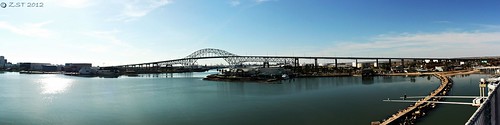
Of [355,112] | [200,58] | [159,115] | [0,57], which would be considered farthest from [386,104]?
[0,57]

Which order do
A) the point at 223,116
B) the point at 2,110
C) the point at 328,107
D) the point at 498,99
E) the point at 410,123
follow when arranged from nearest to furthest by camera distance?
1. the point at 498,99
2. the point at 410,123
3. the point at 223,116
4. the point at 328,107
5. the point at 2,110

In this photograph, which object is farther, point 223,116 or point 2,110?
point 2,110

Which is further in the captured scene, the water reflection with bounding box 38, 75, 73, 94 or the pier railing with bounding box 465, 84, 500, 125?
the water reflection with bounding box 38, 75, 73, 94

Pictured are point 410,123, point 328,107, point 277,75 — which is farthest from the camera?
point 277,75

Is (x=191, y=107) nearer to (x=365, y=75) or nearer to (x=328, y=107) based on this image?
(x=328, y=107)

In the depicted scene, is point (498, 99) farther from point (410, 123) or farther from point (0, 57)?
point (0, 57)

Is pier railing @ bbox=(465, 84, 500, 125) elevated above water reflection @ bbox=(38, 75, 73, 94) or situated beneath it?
elevated above

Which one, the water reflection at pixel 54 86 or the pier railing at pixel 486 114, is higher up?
the pier railing at pixel 486 114

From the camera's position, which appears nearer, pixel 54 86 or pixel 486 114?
pixel 486 114

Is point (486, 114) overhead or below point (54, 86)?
overhead

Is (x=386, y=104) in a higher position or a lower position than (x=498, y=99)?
lower

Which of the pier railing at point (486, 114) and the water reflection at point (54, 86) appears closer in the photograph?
the pier railing at point (486, 114)
